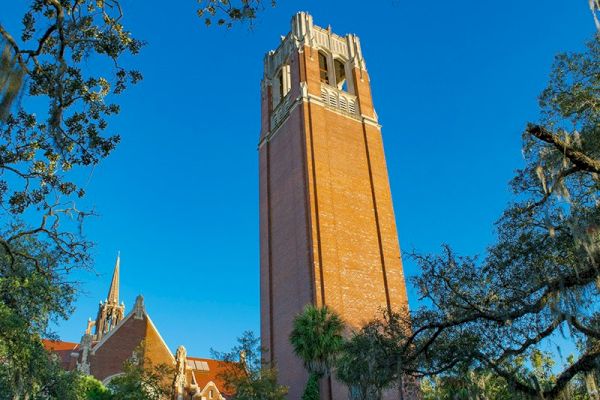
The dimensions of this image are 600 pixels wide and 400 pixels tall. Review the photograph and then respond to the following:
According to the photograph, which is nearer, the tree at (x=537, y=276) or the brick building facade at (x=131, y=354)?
the tree at (x=537, y=276)

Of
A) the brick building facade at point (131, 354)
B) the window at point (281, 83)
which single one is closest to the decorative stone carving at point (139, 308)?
the brick building facade at point (131, 354)

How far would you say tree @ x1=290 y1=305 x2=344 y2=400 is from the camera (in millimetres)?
26495

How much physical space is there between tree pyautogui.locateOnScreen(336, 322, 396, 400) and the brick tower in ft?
48.9

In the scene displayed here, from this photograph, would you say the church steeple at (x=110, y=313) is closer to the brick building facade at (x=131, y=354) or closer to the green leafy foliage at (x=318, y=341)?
the brick building facade at (x=131, y=354)

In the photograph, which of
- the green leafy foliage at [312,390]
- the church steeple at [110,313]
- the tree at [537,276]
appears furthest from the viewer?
the church steeple at [110,313]

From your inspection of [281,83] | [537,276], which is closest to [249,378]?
[537,276]

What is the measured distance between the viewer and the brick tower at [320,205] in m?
35.2

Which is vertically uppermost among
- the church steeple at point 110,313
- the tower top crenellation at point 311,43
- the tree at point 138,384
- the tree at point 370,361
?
the tower top crenellation at point 311,43

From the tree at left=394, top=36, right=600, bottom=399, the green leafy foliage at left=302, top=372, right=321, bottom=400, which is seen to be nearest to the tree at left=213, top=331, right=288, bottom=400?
the green leafy foliage at left=302, top=372, right=321, bottom=400

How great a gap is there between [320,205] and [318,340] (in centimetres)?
1254

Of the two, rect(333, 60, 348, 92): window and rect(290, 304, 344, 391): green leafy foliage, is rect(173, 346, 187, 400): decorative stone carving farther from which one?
rect(333, 60, 348, 92): window

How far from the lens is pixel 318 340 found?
87.5ft

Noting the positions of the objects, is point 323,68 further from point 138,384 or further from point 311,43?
point 138,384

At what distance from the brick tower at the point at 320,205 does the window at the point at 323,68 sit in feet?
0.43
